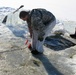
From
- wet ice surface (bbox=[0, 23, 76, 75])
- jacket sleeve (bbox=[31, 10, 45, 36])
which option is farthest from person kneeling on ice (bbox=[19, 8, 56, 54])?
wet ice surface (bbox=[0, 23, 76, 75])

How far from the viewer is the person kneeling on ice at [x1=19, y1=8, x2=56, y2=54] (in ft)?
20.2

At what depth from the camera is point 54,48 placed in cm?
751

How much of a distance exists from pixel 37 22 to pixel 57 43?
2348mm

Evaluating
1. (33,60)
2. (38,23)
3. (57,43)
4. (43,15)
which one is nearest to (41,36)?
(38,23)

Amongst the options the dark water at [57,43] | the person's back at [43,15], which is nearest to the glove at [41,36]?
the person's back at [43,15]

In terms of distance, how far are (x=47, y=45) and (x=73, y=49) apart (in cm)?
96

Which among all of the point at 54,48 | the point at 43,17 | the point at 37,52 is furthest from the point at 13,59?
the point at 54,48

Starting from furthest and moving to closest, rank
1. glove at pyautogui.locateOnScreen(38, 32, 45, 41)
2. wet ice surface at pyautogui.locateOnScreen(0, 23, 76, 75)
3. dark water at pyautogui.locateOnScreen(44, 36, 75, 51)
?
dark water at pyautogui.locateOnScreen(44, 36, 75, 51) < glove at pyautogui.locateOnScreen(38, 32, 45, 41) < wet ice surface at pyautogui.locateOnScreen(0, 23, 76, 75)

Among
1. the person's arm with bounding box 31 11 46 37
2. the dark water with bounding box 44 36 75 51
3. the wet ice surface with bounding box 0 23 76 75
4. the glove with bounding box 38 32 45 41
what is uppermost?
the person's arm with bounding box 31 11 46 37

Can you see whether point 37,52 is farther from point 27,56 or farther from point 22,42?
point 22,42

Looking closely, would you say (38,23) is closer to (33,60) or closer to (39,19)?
(39,19)

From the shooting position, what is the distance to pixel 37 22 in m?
6.11

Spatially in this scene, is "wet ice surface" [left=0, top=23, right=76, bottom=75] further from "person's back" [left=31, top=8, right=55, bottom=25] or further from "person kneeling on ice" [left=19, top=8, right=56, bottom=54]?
"person's back" [left=31, top=8, right=55, bottom=25]

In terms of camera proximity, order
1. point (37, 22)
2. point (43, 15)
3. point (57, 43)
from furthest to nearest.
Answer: point (57, 43), point (43, 15), point (37, 22)
